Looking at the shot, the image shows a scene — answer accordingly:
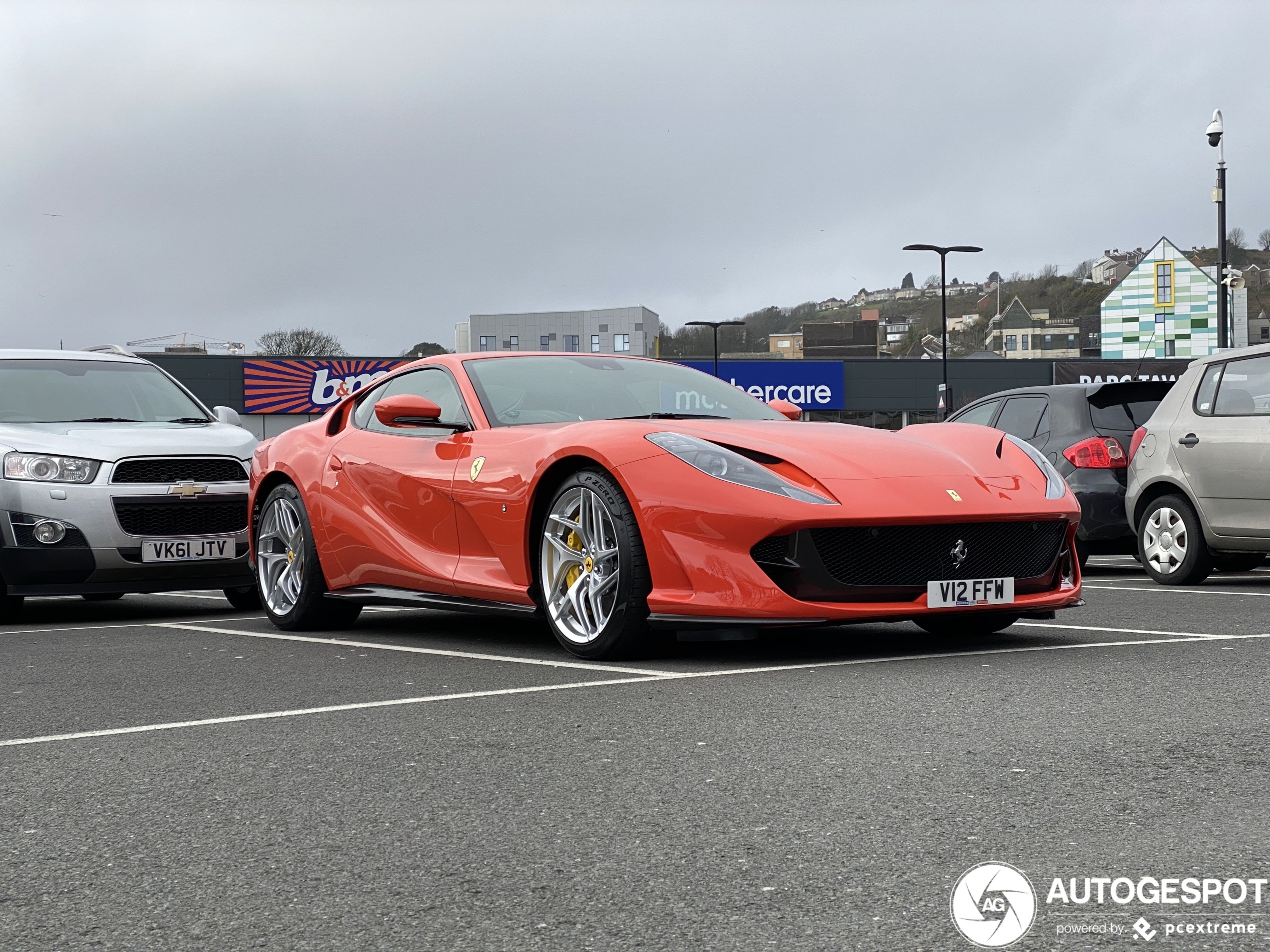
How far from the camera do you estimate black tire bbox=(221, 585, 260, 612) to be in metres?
9.79

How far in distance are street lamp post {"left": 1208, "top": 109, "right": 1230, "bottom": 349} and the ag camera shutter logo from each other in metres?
22.5

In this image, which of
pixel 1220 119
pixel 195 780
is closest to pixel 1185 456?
pixel 195 780

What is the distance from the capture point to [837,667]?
217 inches

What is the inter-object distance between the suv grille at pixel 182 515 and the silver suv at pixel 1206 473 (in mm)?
6029

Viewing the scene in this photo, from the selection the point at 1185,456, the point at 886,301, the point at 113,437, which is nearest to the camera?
the point at 113,437

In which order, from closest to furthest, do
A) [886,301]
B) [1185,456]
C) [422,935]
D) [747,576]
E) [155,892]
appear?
[422,935]
[155,892]
[747,576]
[1185,456]
[886,301]

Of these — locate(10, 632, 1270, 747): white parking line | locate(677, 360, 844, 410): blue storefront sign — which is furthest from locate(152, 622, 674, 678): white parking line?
locate(677, 360, 844, 410): blue storefront sign

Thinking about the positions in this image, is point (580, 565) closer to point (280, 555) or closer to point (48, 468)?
point (280, 555)

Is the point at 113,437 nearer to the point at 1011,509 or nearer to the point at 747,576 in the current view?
the point at 747,576

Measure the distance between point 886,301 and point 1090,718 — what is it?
180 m

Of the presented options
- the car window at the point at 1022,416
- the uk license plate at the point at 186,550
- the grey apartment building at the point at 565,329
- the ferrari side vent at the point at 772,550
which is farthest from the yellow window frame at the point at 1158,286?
the ferrari side vent at the point at 772,550

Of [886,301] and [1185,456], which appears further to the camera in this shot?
A: [886,301]

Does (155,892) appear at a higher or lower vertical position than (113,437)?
lower

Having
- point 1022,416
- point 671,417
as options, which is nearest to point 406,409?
point 671,417
